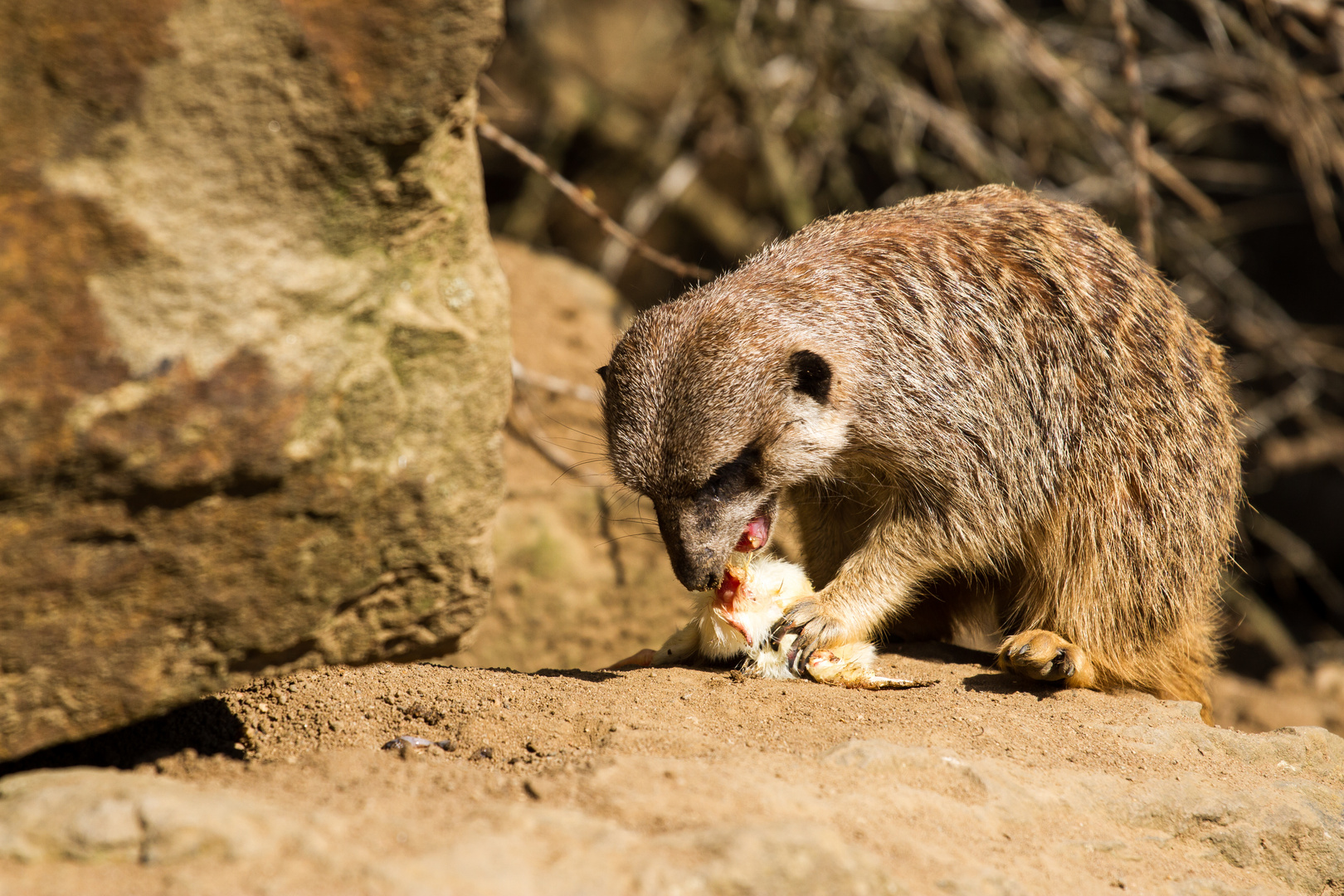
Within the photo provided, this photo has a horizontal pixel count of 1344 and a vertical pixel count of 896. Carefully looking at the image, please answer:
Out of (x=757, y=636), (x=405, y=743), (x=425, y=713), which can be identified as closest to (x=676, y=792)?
(x=405, y=743)

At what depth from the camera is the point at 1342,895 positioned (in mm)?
3064

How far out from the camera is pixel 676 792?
2420 millimetres

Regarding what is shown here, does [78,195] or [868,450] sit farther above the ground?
[78,195]

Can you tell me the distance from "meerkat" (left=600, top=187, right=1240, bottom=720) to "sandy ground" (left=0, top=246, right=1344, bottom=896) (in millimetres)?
354

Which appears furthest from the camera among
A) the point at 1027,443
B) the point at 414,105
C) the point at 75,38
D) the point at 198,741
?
the point at 1027,443

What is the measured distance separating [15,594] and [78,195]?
2.74 feet

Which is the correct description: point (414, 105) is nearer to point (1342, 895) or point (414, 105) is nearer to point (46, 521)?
point (46, 521)

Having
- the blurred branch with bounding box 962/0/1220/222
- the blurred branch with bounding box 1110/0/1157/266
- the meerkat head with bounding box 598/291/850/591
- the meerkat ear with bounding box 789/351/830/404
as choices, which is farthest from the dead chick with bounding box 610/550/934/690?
the blurred branch with bounding box 962/0/1220/222

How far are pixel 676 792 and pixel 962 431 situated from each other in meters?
1.99

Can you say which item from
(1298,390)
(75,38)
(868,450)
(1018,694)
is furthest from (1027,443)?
(1298,390)

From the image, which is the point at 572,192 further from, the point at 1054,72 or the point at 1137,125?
the point at 1054,72

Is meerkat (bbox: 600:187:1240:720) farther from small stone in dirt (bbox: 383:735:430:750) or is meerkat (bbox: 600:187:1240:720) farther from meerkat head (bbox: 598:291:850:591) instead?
small stone in dirt (bbox: 383:735:430:750)

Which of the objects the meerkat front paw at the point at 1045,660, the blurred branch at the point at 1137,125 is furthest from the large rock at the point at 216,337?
the blurred branch at the point at 1137,125

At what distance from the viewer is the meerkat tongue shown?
3844 mm
